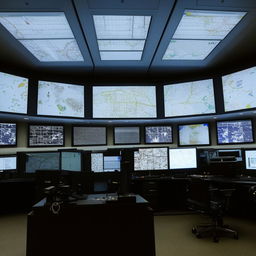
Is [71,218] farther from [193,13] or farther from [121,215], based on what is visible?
[193,13]

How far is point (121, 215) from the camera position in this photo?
6.42 ft

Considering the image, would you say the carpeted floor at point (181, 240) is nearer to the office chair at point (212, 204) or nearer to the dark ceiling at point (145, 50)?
the office chair at point (212, 204)

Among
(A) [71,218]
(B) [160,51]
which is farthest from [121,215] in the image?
(B) [160,51]

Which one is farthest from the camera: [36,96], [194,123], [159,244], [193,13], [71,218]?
[194,123]

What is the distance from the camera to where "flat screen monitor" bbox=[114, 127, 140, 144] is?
4453 millimetres

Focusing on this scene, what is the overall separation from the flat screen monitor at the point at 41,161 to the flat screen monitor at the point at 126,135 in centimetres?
131

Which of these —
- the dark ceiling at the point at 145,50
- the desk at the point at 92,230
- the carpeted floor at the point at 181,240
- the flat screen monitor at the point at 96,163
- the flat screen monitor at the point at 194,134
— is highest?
the dark ceiling at the point at 145,50

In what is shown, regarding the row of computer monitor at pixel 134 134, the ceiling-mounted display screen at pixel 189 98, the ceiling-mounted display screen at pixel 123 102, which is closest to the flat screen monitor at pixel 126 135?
the row of computer monitor at pixel 134 134

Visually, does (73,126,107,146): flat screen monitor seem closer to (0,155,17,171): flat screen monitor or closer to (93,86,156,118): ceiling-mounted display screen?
(93,86,156,118): ceiling-mounted display screen

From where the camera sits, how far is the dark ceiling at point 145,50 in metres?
2.22

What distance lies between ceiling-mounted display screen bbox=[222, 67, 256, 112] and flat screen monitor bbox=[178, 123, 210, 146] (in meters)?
0.83

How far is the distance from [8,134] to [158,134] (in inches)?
122

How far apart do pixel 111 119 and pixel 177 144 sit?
1.61 meters

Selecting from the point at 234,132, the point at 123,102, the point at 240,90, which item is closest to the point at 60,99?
the point at 123,102
